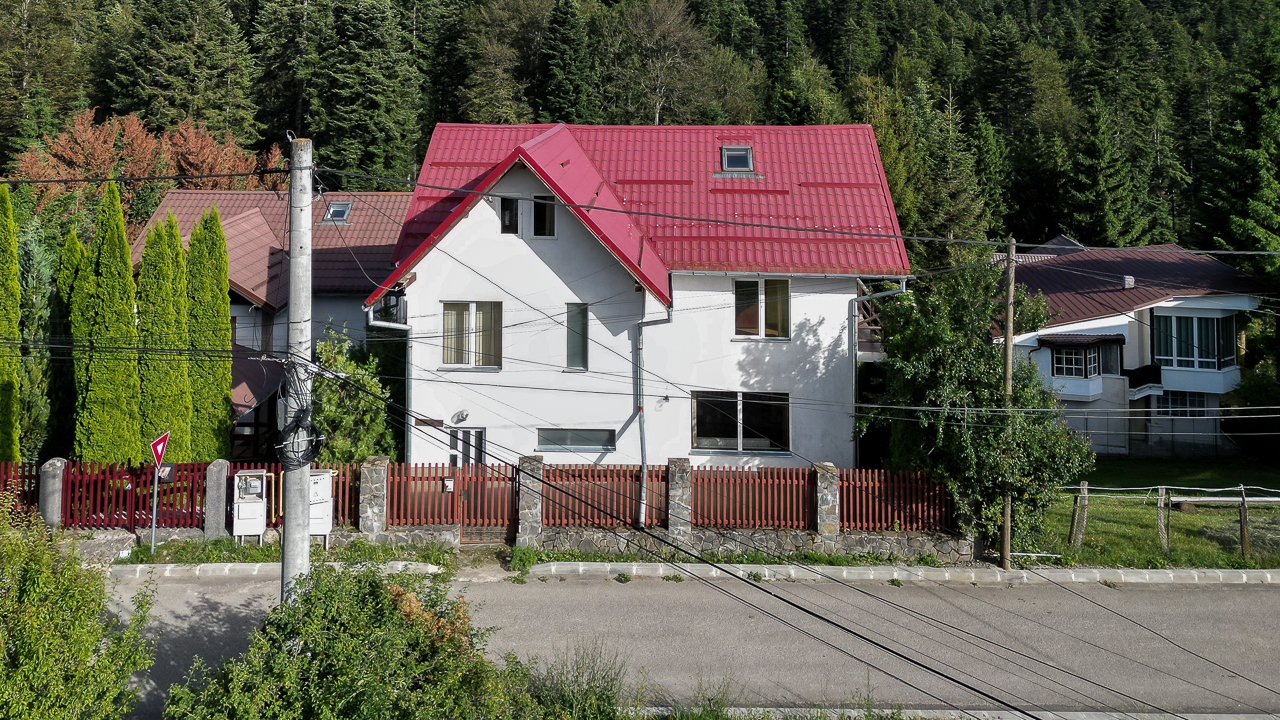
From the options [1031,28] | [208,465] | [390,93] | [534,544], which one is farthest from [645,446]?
[1031,28]

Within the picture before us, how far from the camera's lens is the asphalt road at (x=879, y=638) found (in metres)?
Answer: 11.9

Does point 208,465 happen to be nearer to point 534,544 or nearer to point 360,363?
point 360,363

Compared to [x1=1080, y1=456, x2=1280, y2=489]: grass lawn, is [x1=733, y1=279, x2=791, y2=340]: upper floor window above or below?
above

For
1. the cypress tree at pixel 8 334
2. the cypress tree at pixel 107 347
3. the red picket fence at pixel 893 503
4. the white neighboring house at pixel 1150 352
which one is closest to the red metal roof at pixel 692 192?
the red picket fence at pixel 893 503

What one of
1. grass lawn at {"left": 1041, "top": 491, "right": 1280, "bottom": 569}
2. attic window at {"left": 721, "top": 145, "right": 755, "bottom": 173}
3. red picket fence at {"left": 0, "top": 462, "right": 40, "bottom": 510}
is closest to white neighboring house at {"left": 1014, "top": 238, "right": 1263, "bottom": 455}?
grass lawn at {"left": 1041, "top": 491, "right": 1280, "bottom": 569}

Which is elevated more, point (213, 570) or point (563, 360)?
point (563, 360)

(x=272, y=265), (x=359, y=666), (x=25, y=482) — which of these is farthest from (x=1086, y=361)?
(x=25, y=482)

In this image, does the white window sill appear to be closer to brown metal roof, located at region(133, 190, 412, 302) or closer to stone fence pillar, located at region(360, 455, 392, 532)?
stone fence pillar, located at region(360, 455, 392, 532)

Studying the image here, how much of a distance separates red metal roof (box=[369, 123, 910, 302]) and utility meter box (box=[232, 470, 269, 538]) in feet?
14.8

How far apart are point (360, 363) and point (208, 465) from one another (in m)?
4.90

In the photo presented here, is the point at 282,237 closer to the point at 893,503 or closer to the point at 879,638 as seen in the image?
the point at 893,503

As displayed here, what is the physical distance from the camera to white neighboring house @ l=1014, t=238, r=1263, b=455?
2964cm

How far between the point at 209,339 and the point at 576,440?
8681 millimetres

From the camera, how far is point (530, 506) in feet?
53.6
